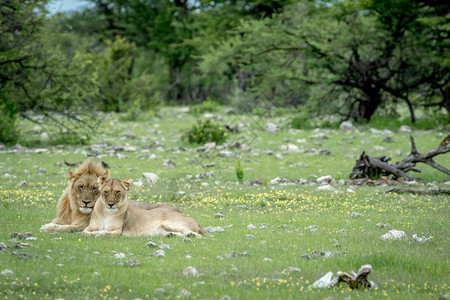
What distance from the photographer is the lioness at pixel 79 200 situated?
35.6 ft

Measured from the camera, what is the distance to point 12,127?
83.3 feet

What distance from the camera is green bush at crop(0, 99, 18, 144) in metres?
24.9

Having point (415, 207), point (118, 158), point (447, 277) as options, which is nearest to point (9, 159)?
point (118, 158)

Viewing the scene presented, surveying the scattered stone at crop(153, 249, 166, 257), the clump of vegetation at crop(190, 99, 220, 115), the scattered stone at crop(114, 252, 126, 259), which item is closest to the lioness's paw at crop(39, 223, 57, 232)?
the scattered stone at crop(114, 252, 126, 259)

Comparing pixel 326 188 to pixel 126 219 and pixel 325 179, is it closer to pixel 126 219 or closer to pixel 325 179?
pixel 325 179

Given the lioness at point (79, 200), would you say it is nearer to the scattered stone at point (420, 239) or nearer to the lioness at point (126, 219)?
the lioness at point (126, 219)

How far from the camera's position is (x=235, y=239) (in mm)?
10469

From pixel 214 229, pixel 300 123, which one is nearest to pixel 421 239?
pixel 214 229

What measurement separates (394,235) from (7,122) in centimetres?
1786

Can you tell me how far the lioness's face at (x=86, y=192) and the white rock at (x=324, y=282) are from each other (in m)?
4.34

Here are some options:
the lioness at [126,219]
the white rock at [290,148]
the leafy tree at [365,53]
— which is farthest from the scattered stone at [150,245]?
the leafy tree at [365,53]

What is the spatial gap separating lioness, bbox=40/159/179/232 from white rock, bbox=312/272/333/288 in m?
3.83

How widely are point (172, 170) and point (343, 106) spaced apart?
1644 centimetres

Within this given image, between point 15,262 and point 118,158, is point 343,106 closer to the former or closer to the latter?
point 118,158
